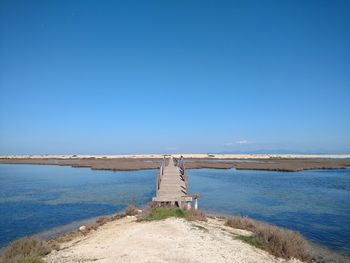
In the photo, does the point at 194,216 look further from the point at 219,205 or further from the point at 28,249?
the point at 219,205

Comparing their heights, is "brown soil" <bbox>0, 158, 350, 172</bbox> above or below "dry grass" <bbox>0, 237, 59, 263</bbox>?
above

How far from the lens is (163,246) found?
37.9ft

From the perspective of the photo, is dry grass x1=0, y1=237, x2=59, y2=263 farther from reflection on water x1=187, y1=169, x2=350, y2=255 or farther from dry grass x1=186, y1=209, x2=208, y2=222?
reflection on water x1=187, y1=169, x2=350, y2=255

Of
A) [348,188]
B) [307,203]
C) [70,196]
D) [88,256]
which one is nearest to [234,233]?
[88,256]

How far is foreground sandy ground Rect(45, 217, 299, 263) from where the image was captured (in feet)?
34.9

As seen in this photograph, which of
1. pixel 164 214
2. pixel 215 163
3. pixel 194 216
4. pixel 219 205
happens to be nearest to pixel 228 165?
pixel 215 163

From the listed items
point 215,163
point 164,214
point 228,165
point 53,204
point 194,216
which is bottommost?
point 53,204

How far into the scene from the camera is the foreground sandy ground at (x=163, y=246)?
10648 mm

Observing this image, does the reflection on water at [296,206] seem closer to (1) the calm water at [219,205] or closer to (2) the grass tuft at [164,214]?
(1) the calm water at [219,205]

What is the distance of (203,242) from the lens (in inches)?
489

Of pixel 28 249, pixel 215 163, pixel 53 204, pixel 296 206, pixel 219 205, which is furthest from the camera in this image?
pixel 215 163

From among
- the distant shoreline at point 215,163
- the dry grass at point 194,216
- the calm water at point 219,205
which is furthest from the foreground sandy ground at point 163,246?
the distant shoreline at point 215,163

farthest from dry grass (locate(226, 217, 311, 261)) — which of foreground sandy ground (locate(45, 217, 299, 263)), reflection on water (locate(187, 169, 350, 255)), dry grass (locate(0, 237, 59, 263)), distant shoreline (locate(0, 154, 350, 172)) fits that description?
distant shoreline (locate(0, 154, 350, 172))

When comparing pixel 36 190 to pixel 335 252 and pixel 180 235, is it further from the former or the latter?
pixel 335 252
